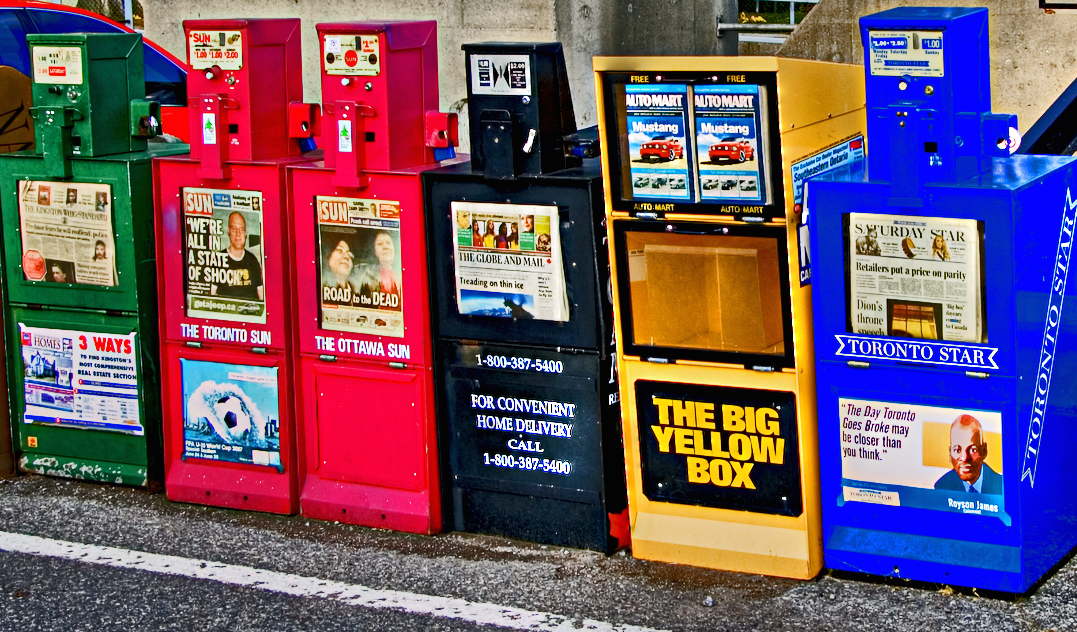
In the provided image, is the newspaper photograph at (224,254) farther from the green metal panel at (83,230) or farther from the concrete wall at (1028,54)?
the concrete wall at (1028,54)

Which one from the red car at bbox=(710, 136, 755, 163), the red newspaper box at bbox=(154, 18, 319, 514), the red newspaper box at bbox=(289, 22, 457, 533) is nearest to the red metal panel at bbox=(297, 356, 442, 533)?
the red newspaper box at bbox=(289, 22, 457, 533)

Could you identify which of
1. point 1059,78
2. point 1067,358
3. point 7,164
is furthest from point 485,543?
point 1059,78

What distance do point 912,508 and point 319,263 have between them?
8.71 ft

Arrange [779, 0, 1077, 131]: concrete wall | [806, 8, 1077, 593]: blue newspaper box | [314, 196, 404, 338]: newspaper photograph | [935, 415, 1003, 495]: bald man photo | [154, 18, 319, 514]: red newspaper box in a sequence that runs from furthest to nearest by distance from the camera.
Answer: [779, 0, 1077, 131]: concrete wall, [154, 18, 319, 514]: red newspaper box, [314, 196, 404, 338]: newspaper photograph, [935, 415, 1003, 495]: bald man photo, [806, 8, 1077, 593]: blue newspaper box

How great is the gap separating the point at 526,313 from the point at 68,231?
234cm

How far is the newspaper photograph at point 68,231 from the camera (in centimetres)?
637

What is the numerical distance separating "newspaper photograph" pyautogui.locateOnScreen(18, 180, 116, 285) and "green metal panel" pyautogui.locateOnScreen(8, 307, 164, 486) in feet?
0.69

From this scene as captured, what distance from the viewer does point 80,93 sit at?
6.36 m

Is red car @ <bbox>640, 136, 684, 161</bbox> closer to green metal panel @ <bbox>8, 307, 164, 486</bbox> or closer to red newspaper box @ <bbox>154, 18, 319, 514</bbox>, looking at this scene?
red newspaper box @ <bbox>154, 18, 319, 514</bbox>

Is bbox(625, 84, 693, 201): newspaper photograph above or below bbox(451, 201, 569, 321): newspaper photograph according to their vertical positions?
above

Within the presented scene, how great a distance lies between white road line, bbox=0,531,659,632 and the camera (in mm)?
5027

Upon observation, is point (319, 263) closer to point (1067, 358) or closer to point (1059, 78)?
point (1067, 358)

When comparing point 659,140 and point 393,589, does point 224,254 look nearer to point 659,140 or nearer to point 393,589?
point 393,589

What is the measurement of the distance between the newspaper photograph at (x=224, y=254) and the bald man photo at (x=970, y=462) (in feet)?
9.81
